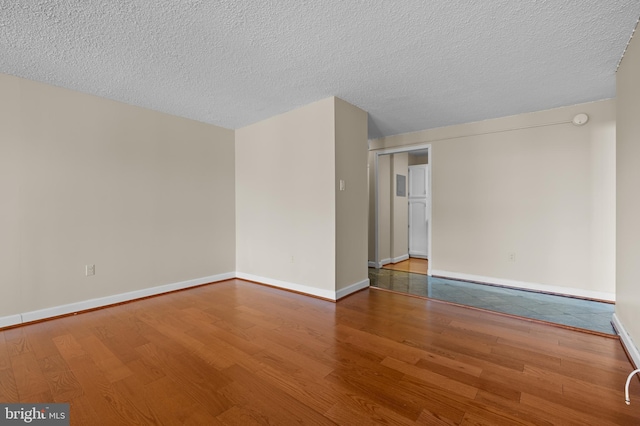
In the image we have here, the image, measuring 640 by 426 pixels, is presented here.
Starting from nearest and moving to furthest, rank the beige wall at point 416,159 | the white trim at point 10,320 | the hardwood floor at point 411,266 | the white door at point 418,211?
1. the white trim at point 10,320
2. the hardwood floor at point 411,266
3. the white door at point 418,211
4. the beige wall at point 416,159

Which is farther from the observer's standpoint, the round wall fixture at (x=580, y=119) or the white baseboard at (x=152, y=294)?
the round wall fixture at (x=580, y=119)

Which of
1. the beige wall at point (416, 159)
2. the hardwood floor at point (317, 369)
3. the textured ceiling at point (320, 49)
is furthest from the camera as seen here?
the beige wall at point (416, 159)

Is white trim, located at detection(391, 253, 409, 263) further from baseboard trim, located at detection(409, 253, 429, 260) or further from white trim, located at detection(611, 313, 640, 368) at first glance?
white trim, located at detection(611, 313, 640, 368)

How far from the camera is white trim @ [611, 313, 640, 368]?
1930 mm

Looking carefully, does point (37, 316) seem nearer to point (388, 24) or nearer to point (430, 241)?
point (388, 24)

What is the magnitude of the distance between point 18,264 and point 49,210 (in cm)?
57

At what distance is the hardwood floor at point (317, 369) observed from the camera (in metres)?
1.50

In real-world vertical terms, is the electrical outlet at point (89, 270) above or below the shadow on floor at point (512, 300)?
above

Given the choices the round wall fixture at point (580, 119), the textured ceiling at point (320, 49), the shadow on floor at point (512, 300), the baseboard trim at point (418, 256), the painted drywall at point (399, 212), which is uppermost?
the textured ceiling at point (320, 49)

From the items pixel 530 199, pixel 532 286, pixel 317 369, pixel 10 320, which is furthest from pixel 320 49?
pixel 532 286

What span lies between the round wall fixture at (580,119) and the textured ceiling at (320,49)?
20cm

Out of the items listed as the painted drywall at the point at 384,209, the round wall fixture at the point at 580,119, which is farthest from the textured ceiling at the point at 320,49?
the painted drywall at the point at 384,209

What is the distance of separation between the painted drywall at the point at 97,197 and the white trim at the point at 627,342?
452 centimetres

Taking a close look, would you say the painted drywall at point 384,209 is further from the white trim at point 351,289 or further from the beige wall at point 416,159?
the white trim at point 351,289
